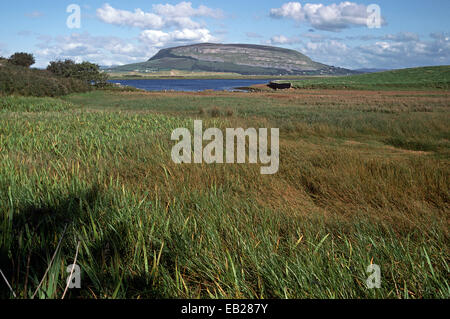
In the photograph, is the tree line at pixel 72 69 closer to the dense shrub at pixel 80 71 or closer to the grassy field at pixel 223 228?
the dense shrub at pixel 80 71

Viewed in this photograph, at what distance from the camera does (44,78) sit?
34.5 m

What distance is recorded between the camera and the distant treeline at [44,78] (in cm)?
2984

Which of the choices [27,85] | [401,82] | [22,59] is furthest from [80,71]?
[401,82]

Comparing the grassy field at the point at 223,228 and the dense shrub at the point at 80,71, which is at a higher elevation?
the dense shrub at the point at 80,71

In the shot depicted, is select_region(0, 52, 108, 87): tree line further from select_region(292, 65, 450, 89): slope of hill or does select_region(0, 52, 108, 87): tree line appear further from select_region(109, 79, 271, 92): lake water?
select_region(292, 65, 450, 89): slope of hill

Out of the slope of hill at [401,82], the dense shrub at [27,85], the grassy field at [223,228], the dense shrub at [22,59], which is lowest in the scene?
the grassy field at [223,228]

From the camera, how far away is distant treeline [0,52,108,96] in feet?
97.9

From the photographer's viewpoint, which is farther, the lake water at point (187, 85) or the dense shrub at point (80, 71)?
the lake water at point (187, 85)

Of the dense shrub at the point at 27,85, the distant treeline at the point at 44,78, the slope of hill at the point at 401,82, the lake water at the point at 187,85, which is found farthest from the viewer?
the lake water at the point at 187,85

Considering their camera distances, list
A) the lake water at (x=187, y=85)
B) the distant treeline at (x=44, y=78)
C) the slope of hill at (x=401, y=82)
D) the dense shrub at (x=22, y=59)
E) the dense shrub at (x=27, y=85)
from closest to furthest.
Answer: the dense shrub at (x=27, y=85) < the distant treeline at (x=44, y=78) < the dense shrub at (x=22, y=59) < the slope of hill at (x=401, y=82) < the lake water at (x=187, y=85)

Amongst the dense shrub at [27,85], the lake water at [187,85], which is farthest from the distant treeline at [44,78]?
the lake water at [187,85]

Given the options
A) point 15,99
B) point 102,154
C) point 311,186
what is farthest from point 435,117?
point 15,99

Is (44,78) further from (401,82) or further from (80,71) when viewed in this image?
(401,82)

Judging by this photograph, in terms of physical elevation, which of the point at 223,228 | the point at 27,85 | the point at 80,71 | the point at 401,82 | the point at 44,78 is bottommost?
the point at 223,228
